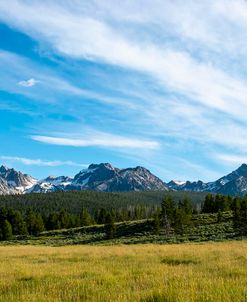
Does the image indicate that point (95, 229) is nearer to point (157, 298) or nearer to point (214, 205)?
point (214, 205)

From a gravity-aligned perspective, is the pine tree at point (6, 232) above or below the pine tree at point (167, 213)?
below

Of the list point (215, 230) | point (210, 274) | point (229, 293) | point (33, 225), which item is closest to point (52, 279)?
point (210, 274)

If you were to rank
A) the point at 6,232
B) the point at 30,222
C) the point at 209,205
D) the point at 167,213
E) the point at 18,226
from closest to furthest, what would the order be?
the point at 167,213 → the point at 6,232 → the point at 18,226 → the point at 30,222 → the point at 209,205

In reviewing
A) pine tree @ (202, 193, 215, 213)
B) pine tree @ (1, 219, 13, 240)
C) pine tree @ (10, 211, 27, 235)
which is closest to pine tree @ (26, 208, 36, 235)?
pine tree @ (10, 211, 27, 235)

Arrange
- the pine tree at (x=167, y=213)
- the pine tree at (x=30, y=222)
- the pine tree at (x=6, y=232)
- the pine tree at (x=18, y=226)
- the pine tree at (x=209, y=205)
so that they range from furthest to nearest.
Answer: the pine tree at (x=209, y=205) → the pine tree at (x=18, y=226) → the pine tree at (x=30, y=222) → the pine tree at (x=6, y=232) → the pine tree at (x=167, y=213)

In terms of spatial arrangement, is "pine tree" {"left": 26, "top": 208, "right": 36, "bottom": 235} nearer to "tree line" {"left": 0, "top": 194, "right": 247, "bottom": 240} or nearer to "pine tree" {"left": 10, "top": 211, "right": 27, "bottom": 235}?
"tree line" {"left": 0, "top": 194, "right": 247, "bottom": 240}

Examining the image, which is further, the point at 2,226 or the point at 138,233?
the point at 2,226

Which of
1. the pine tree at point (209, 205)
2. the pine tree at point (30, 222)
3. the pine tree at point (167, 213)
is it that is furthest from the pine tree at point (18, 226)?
the pine tree at point (209, 205)

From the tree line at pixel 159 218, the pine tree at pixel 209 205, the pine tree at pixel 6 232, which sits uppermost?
the pine tree at pixel 209 205

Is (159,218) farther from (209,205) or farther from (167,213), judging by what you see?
(209,205)

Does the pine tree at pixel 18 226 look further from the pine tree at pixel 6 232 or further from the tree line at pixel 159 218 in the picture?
the pine tree at pixel 6 232

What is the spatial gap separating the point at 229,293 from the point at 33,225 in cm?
10916

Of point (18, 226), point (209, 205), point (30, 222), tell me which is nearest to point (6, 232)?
point (18, 226)

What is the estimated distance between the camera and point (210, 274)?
12930 millimetres
